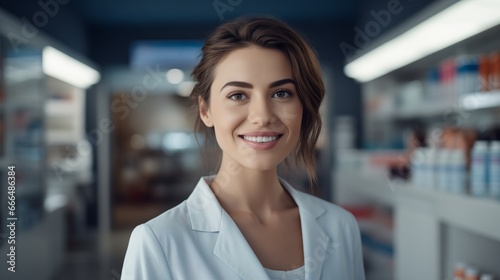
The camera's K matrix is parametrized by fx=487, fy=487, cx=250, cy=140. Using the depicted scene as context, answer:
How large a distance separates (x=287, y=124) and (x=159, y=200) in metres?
6.33

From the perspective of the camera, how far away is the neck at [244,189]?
4.59 ft

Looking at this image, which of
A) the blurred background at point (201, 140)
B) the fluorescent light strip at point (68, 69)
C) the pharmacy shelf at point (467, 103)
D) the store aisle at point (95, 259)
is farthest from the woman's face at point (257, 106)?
the store aisle at point (95, 259)

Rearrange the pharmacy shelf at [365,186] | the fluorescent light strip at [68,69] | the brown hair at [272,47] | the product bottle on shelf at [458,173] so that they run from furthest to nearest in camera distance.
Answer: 1. the fluorescent light strip at [68,69]
2. the pharmacy shelf at [365,186]
3. the product bottle on shelf at [458,173]
4. the brown hair at [272,47]

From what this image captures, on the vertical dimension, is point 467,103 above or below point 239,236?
above

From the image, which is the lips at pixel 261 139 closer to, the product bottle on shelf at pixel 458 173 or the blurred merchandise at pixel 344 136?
the product bottle on shelf at pixel 458 173

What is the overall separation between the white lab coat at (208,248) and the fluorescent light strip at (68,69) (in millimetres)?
3591

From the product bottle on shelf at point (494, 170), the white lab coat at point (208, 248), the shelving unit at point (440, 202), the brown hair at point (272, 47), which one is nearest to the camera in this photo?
the white lab coat at point (208, 248)

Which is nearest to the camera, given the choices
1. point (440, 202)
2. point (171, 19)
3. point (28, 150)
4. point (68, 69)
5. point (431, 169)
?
point (440, 202)

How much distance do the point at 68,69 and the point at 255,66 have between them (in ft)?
17.0

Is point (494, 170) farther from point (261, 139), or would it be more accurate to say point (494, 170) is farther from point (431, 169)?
point (261, 139)

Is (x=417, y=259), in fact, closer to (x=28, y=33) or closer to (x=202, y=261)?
(x=202, y=261)

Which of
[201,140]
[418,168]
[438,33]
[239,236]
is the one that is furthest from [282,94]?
[201,140]

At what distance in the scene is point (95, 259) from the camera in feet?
19.5

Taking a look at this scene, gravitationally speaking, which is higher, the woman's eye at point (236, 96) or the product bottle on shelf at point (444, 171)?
the woman's eye at point (236, 96)
